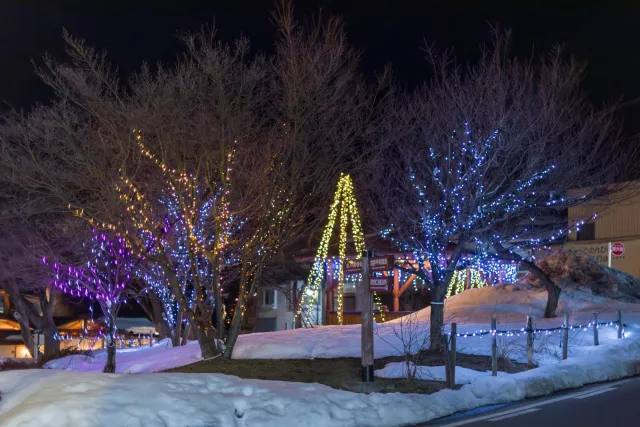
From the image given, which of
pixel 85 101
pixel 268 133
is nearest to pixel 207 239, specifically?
pixel 268 133

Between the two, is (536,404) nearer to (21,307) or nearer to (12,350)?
(21,307)

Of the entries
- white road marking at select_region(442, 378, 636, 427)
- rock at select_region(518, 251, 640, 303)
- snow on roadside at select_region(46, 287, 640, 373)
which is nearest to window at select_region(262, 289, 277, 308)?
snow on roadside at select_region(46, 287, 640, 373)

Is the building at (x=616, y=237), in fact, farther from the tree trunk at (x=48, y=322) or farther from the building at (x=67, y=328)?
the tree trunk at (x=48, y=322)

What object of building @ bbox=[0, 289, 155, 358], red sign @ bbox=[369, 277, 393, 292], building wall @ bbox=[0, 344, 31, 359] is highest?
red sign @ bbox=[369, 277, 393, 292]

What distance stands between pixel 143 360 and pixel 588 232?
25.0 metres

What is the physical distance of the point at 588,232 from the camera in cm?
3478

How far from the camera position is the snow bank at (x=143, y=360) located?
51.9 ft

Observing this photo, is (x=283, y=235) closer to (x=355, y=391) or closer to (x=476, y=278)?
(x=355, y=391)

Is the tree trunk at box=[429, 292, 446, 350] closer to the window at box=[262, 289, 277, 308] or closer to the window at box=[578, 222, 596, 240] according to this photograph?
the window at box=[262, 289, 277, 308]

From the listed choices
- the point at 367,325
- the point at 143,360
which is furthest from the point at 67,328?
the point at 367,325

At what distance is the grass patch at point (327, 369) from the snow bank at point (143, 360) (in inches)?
55.1

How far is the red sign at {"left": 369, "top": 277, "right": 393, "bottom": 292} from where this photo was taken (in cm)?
1156

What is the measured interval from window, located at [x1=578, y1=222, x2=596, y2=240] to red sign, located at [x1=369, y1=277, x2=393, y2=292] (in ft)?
82.3

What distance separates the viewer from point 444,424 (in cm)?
907
